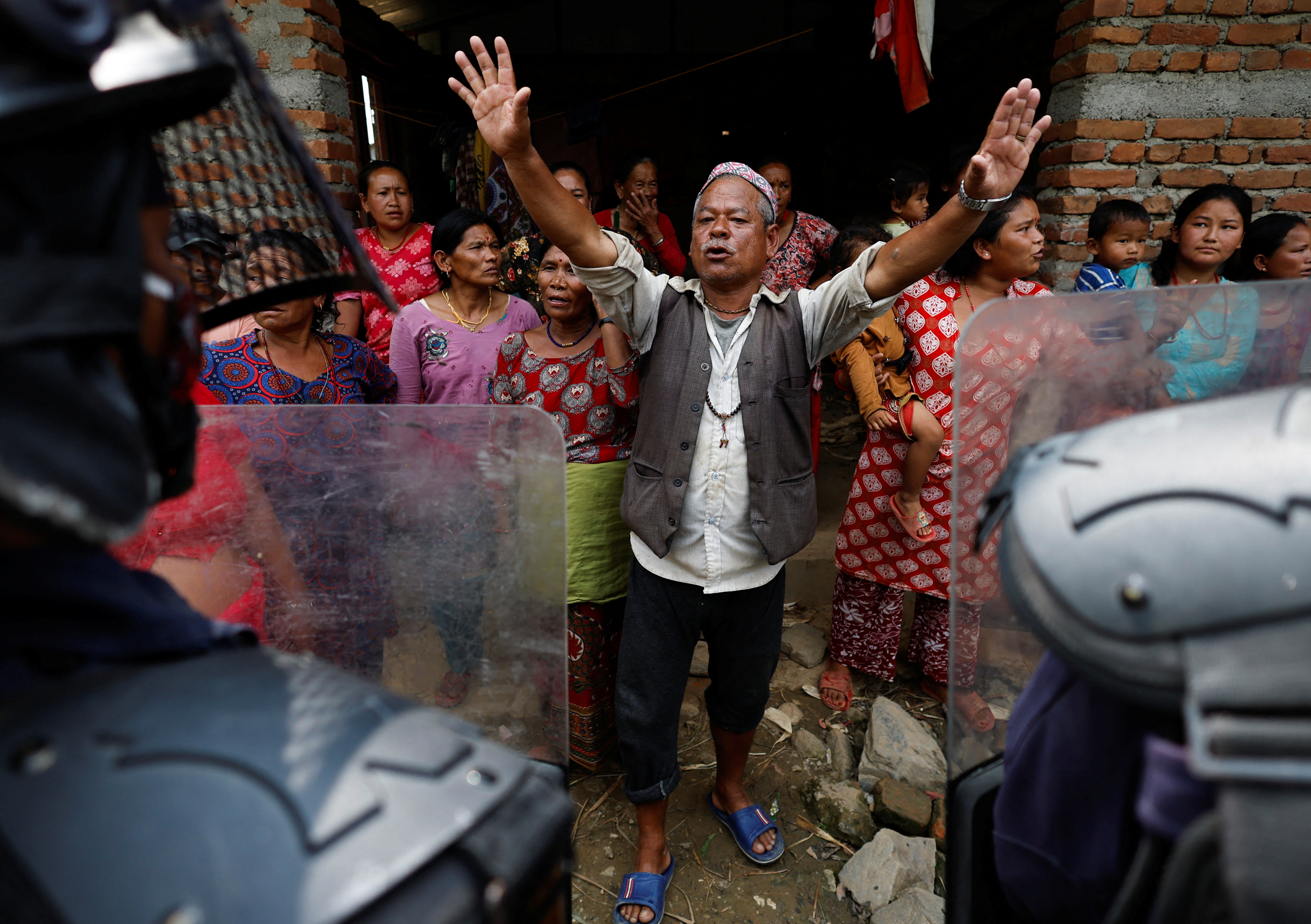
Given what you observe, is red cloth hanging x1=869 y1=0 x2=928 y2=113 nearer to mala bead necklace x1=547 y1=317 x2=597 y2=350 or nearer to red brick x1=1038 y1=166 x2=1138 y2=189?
red brick x1=1038 y1=166 x2=1138 y2=189

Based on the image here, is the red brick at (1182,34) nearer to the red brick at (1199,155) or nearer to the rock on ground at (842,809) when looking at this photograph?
the red brick at (1199,155)

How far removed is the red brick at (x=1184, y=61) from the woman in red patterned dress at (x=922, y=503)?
172 centimetres

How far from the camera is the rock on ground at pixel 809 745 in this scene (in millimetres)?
2746

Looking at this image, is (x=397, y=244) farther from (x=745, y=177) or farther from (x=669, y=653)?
(x=669, y=653)

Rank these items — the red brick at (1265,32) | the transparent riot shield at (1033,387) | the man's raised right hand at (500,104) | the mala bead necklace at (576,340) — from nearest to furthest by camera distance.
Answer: the transparent riot shield at (1033,387)
the man's raised right hand at (500,104)
the mala bead necklace at (576,340)
the red brick at (1265,32)

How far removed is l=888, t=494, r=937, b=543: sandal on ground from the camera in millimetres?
2697

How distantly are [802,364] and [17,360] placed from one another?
5.67 feet

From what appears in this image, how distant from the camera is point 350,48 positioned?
5.66 m

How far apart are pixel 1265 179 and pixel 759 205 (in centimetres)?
322

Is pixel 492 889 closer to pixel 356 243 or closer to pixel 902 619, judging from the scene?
pixel 356 243

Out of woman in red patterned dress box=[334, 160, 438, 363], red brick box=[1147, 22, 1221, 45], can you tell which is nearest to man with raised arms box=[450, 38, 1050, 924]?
woman in red patterned dress box=[334, 160, 438, 363]

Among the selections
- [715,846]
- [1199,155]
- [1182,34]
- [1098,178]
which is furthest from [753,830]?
[1182,34]

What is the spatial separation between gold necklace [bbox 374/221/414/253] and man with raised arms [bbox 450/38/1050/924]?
1.81 metres

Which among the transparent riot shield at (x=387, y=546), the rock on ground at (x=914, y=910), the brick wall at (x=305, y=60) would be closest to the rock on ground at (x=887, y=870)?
the rock on ground at (x=914, y=910)
